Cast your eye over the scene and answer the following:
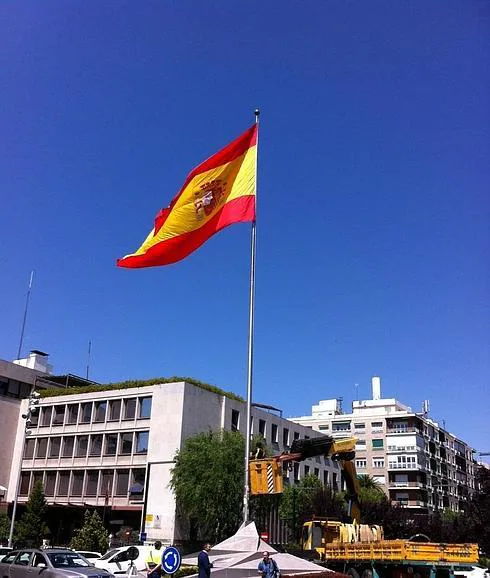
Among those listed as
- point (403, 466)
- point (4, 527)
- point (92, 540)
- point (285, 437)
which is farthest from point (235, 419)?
point (403, 466)

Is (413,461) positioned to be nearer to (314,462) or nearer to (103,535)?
(314,462)

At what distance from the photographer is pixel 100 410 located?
5381 centimetres

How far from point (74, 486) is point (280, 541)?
17866 mm

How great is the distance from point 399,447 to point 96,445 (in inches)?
2022

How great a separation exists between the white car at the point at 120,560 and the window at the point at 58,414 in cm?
3164

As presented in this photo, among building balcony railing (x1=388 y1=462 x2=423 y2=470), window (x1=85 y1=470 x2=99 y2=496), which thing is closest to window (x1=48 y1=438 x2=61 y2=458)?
window (x1=85 y1=470 x2=99 y2=496)

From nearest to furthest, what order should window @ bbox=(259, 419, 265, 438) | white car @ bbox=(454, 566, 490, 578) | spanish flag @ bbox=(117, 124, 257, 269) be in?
spanish flag @ bbox=(117, 124, 257, 269) < white car @ bbox=(454, 566, 490, 578) < window @ bbox=(259, 419, 265, 438)

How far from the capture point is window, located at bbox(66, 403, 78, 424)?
55.4 metres

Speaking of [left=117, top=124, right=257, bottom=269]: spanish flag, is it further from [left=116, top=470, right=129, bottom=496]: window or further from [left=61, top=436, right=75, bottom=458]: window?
[left=61, top=436, right=75, bottom=458]: window

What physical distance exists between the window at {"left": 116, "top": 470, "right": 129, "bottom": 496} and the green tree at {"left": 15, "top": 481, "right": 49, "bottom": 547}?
18.1 feet

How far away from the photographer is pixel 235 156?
72.8 ft

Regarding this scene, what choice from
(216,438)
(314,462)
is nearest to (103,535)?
(216,438)

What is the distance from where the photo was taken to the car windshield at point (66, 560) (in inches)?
664

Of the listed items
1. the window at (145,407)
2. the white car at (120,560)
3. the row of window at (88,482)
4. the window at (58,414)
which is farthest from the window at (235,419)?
the white car at (120,560)
